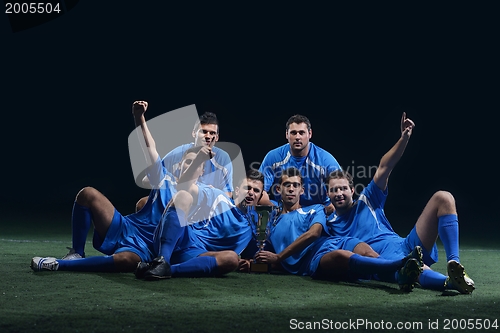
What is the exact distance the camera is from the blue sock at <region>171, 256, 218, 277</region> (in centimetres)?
294

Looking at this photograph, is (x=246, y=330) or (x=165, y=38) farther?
(x=165, y=38)

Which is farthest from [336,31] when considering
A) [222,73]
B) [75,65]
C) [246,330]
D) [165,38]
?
[246,330]

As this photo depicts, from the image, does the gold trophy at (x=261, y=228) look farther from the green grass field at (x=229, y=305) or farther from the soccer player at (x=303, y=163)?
the soccer player at (x=303, y=163)

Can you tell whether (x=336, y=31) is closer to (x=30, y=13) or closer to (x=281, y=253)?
(x=30, y=13)

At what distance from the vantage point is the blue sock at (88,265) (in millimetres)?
2998

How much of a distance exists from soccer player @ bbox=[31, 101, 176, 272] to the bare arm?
23.5 inches

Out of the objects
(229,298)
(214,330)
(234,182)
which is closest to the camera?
(214,330)

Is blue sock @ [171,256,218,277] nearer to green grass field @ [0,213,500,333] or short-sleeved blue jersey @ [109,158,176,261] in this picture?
green grass field @ [0,213,500,333]

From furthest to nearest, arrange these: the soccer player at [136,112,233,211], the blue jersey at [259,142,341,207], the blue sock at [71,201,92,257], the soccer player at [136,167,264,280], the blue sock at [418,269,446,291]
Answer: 1. the blue jersey at [259,142,341,207]
2. the soccer player at [136,112,233,211]
3. the blue sock at [71,201,92,257]
4. the soccer player at [136,167,264,280]
5. the blue sock at [418,269,446,291]

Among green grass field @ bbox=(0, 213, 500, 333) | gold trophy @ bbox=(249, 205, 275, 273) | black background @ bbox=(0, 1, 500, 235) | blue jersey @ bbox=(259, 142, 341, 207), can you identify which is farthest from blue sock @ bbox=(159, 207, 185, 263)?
black background @ bbox=(0, 1, 500, 235)

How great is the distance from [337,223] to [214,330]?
157 centimetres

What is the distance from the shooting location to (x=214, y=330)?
1853 millimetres

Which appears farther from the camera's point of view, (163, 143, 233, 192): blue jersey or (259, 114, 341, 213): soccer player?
(259, 114, 341, 213): soccer player

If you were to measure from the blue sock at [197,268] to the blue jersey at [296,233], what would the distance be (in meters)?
0.47
